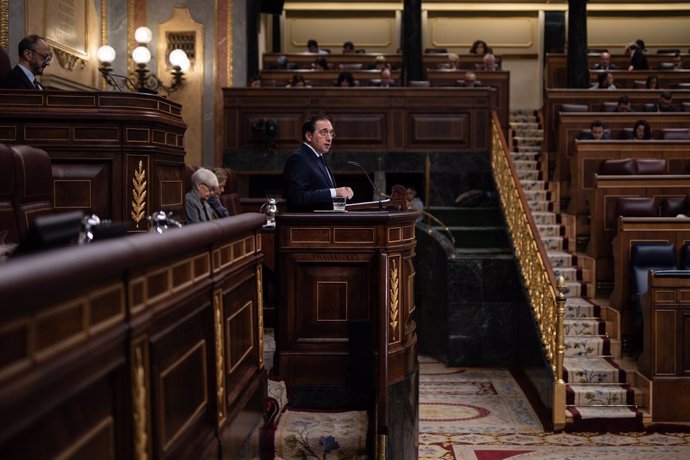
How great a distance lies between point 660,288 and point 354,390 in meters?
2.75

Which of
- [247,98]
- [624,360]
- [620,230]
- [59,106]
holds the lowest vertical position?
[624,360]

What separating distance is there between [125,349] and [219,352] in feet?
2.66

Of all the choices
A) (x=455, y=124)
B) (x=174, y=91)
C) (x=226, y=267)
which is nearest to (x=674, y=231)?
(x=455, y=124)

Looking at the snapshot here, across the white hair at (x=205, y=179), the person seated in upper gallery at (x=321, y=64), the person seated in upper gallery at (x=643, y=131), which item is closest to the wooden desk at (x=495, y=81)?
the person seated in upper gallery at (x=321, y=64)

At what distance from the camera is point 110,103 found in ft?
14.5

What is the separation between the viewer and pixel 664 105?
9.52 meters

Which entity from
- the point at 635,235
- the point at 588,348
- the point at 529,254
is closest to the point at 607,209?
the point at 635,235

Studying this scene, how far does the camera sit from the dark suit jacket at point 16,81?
4469mm

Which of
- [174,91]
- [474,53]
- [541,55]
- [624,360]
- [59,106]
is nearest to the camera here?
[59,106]

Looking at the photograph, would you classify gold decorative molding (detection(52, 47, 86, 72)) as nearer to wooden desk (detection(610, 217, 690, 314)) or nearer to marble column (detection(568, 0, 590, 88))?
wooden desk (detection(610, 217, 690, 314))

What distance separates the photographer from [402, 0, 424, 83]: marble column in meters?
10.9

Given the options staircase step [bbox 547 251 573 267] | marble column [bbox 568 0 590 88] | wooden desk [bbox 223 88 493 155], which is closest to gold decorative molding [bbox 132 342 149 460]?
staircase step [bbox 547 251 573 267]

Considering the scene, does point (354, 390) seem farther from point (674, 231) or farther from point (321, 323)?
point (674, 231)

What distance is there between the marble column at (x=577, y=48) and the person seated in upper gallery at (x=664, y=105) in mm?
1469
